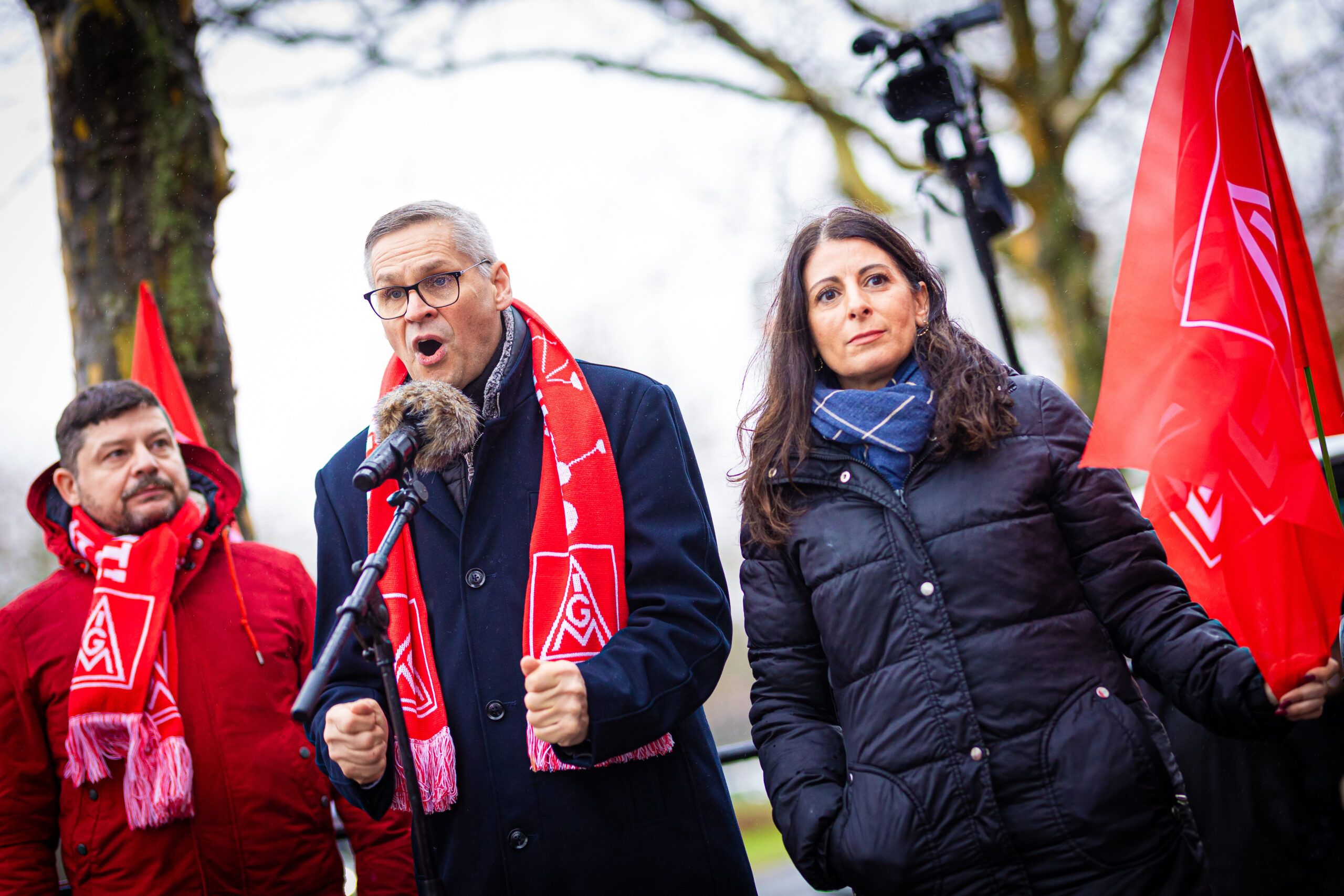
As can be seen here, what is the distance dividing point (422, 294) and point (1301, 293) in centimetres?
187

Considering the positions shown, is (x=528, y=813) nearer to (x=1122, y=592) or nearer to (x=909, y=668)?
(x=909, y=668)

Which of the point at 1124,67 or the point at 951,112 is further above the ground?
the point at 1124,67

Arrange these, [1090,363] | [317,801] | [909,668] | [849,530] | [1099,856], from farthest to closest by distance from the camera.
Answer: [1090,363]
[317,801]
[849,530]
[909,668]
[1099,856]

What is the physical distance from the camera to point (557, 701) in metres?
1.92

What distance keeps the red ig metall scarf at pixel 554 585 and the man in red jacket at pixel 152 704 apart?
690 mm

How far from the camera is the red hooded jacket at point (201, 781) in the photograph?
9.04 ft

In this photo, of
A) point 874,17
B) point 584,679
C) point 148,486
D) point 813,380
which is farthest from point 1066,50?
point 584,679

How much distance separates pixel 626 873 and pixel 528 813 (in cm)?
24

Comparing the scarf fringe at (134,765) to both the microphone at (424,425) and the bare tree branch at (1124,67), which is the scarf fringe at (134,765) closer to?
the microphone at (424,425)

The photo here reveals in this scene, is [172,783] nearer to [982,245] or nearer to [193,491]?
[193,491]

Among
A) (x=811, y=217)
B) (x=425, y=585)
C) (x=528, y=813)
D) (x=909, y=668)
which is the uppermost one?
(x=811, y=217)

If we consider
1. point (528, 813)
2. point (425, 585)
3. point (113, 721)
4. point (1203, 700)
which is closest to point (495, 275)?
point (425, 585)

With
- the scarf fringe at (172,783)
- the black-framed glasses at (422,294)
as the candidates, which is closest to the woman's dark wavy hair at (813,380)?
the black-framed glasses at (422,294)

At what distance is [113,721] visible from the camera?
108 inches
